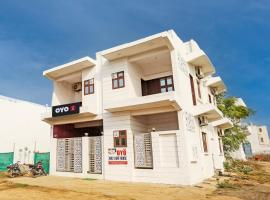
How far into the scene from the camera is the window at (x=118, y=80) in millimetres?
15259

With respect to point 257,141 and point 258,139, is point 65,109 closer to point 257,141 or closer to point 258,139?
point 257,141

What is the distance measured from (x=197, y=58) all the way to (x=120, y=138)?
7903mm

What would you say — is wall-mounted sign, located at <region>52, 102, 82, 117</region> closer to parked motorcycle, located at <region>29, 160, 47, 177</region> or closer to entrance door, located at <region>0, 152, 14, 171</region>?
parked motorcycle, located at <region>29, 160, 47, 177</region>

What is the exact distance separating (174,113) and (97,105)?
549cm

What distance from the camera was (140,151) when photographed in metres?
13.6

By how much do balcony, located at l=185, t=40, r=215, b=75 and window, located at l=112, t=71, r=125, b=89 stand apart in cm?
482

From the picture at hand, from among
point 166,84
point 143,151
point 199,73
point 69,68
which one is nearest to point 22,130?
point 69,68

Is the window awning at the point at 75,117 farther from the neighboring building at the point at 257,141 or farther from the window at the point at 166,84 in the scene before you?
the neighboring building at the point at 257,141

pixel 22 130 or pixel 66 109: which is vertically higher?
pixel 66 109

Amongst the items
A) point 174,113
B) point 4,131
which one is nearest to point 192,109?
point 174,113

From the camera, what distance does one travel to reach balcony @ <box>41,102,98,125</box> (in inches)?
628

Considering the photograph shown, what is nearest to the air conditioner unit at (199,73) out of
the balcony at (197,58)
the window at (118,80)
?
the balcony at (197,58)

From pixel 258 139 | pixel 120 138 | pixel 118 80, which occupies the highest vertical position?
pixel 118 80

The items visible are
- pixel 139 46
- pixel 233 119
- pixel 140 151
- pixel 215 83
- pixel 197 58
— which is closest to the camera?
pixel 140 151
